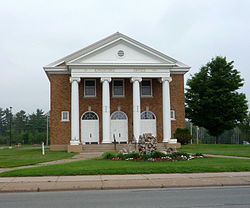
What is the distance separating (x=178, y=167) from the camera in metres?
18.9

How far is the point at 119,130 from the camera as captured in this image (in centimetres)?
4300

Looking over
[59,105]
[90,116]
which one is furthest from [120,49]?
[59,105]

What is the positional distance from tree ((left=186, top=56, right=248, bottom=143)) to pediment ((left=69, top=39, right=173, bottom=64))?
9.93 metres

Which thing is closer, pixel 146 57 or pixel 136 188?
pixel 136 188

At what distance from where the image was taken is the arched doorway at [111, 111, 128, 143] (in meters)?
42.8

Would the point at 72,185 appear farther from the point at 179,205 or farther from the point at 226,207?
the point at 226,207

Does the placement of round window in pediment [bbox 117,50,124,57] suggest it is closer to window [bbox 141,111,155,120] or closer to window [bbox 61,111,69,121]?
window [bbox 141,111,155,120]

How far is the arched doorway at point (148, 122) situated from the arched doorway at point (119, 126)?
5.83 feet

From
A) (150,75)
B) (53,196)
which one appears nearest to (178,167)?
(53,196)

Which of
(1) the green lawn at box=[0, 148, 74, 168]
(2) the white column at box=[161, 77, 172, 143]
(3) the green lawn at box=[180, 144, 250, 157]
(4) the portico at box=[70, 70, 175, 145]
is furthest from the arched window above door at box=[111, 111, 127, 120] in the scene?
(1) the green lawn at box=[0, 148, 74, 168]

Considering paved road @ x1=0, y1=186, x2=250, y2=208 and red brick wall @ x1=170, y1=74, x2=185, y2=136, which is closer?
paved road @ x1=0, y1=186, x2=250, y2=208

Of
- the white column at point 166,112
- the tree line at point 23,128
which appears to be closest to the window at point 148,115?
the white column at point 166,112

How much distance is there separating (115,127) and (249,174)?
26498 millimetres

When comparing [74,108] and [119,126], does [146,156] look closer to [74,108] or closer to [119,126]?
[74,108]
